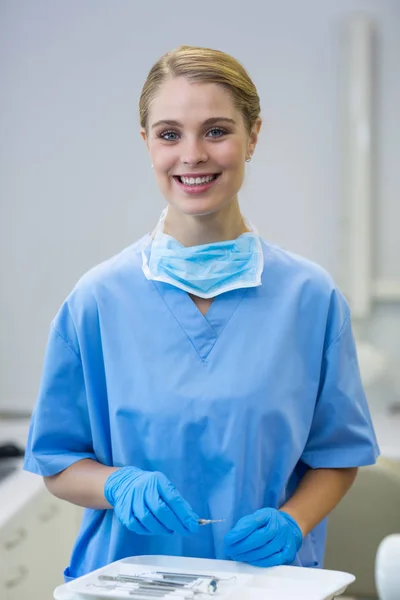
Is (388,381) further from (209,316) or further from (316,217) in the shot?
(209,316)

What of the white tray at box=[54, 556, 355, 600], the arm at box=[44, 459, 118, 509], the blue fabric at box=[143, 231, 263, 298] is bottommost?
the white tray at box=[54, 556, 355, 600]

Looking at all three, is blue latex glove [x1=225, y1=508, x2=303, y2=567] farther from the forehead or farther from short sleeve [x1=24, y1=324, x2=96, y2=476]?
the forehead

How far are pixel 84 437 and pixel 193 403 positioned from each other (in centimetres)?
21

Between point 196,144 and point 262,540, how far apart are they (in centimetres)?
55

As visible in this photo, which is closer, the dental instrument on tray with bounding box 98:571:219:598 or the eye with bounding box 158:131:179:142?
the dental instrument on tray with bounding box 98:571:219:598

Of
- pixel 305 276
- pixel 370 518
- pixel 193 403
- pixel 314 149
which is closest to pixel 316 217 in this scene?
pixel 314 149

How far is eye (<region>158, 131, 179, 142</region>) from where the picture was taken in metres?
1.27

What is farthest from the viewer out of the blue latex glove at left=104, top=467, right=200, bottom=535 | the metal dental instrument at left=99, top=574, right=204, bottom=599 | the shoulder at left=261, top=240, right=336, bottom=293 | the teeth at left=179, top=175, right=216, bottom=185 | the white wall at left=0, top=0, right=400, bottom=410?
the white wall at left=0, top=0, right=400, bottom=410

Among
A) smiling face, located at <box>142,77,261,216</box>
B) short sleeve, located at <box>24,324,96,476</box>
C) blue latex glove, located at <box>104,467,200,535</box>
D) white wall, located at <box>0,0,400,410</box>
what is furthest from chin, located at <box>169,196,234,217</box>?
white wall, located at <box>0,0,400,410</box>

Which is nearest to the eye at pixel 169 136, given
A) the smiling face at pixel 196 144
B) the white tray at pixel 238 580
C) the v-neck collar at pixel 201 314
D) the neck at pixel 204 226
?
the smiling face at pixel 196 144

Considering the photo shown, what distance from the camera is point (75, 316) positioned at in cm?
133

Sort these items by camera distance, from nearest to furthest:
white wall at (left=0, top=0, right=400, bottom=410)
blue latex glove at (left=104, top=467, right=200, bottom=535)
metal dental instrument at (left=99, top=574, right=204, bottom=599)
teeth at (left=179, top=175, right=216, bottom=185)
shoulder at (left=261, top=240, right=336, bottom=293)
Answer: metal dental instrument at (left=99, top=574, right=204, bottom=599) → blue latex glove at (left=104, top=467, right=200, bottom=535) → teeth at (left=179, top=175, right=216, bottom=185) → shoulder at (left=261, top=240, right=336, bottom=293) → white wall at (left=0, top=0, right=400, bottom=410)

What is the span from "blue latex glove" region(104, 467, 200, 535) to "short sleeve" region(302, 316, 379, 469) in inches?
10.7

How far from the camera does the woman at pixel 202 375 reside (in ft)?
4.09
